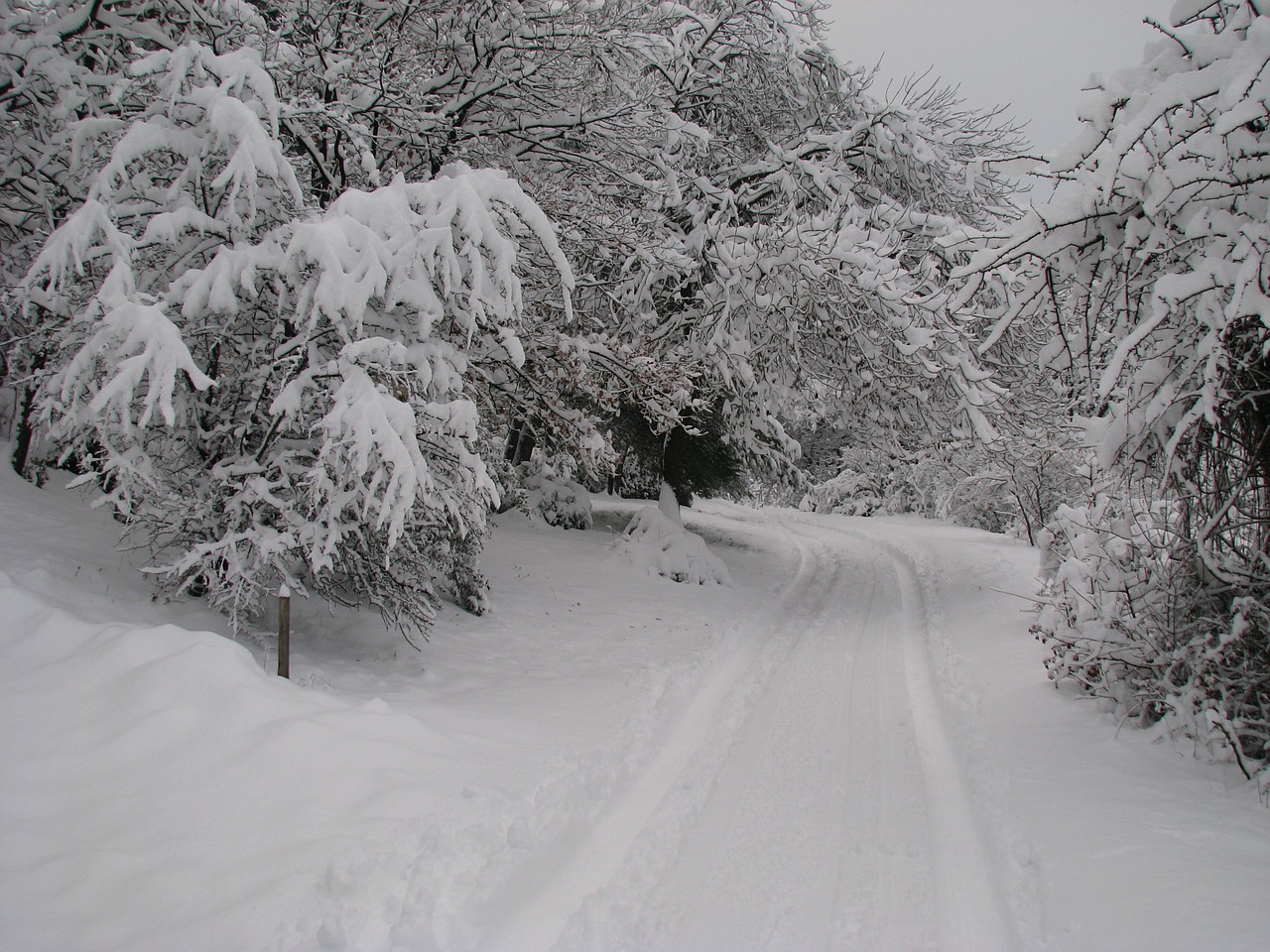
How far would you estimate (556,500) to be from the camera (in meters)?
13.2

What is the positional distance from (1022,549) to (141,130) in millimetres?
14750

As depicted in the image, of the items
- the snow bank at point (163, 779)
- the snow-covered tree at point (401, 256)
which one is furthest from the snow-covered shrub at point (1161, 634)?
the snow bank at point (163, 779)

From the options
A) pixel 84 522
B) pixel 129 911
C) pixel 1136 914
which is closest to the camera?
pixel 129 911

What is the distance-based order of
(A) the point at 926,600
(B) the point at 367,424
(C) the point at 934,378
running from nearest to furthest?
(B) the point at 367,424 → (C) the point at 934,378 → (A) the point at 926,600

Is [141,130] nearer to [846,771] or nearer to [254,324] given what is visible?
[254,324]

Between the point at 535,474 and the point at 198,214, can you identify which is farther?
the point at 535,474

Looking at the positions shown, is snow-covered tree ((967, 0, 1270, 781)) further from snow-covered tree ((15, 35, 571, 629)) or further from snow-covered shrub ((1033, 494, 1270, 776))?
snow-covered tree ((15, 35, 571, 629))

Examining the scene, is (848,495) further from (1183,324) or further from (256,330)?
(256,330)

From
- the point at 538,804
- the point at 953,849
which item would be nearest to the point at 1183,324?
the point at 953,849

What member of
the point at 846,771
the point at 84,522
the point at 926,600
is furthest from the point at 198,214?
the point at 926,600

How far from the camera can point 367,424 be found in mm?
4352

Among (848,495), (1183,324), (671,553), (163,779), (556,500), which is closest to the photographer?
(163,779)

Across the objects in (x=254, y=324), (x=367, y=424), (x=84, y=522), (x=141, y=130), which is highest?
(x=141, y=130)

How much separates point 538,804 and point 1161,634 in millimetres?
4094
